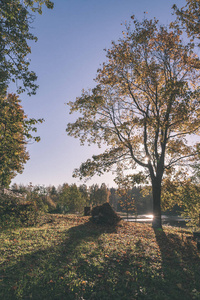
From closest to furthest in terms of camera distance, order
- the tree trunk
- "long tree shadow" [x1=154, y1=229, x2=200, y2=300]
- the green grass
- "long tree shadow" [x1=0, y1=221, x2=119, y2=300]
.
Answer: "long tree shadow" [x1=0, y1=221, x2=119, y2=300] < the green grass < "long tree shadow" [x1=154, y1=229, x2=200, y2=300] < the tree trunk

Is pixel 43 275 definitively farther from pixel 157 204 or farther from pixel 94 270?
pixel 157 204

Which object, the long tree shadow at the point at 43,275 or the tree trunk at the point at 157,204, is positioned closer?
the long tree shadow at the point at 43,275

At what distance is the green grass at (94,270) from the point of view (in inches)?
178

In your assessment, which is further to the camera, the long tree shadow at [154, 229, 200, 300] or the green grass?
the long tree shadow at [154, 229, 200, 300]

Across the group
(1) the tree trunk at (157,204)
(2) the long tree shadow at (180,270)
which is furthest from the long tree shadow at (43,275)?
(1) the tree trunk at (157,204)

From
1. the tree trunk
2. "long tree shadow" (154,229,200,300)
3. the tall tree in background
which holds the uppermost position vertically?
the tall tree in background

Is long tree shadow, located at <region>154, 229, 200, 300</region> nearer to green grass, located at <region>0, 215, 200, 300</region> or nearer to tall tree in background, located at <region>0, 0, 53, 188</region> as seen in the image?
green grass, located at <region>0, 215, 200, 300</region>

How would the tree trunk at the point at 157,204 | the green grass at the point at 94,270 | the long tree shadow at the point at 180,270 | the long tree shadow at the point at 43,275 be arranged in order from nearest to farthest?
the long tree shadow at the point at 43,275 < the green grass at the point at 94,270 < the long tree shadow at the point at 180,270 < the tree trunk at the point at 157,204

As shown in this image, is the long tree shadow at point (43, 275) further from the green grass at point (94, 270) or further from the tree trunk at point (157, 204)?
the tree trunk at point (157, 204)

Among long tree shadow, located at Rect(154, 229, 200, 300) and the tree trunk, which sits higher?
the tree trunk

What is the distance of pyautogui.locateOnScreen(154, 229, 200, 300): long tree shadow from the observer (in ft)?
15.9

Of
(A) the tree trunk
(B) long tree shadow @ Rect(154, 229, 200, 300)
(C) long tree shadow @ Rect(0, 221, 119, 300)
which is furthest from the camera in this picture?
(A) the tree trunk

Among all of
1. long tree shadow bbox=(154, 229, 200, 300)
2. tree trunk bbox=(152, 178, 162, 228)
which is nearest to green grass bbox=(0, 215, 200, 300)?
long tree shadow bbox=(154, 229, 200, 300)

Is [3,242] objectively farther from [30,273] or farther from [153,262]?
[153,262]
